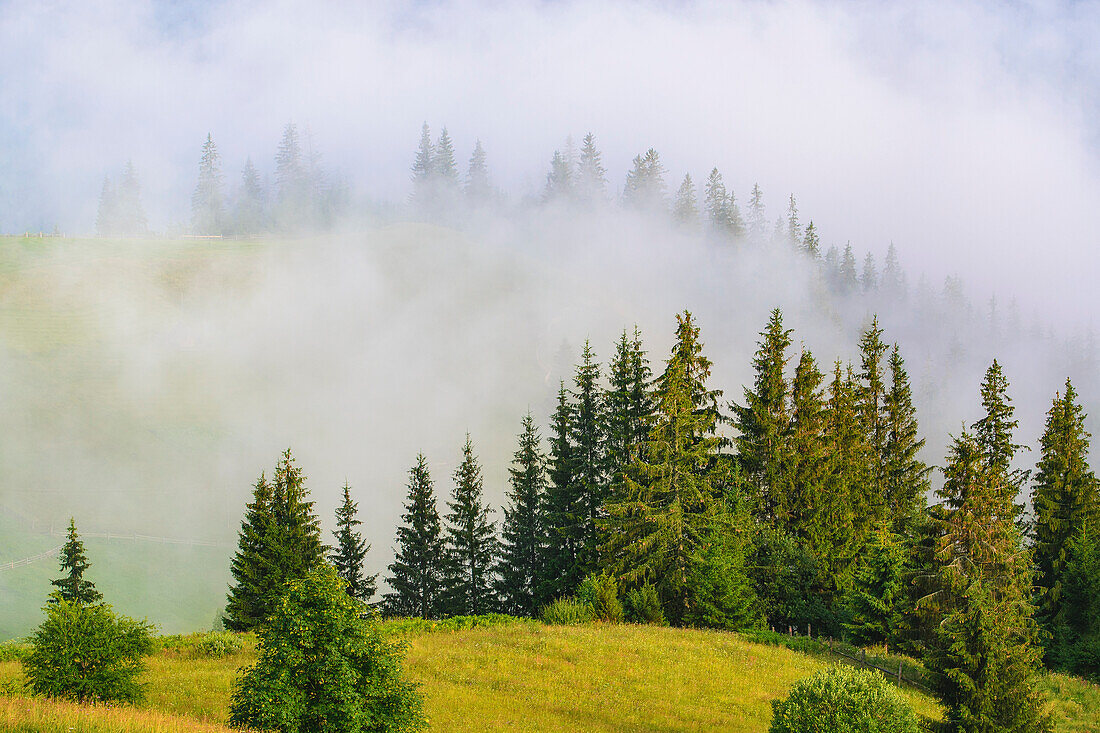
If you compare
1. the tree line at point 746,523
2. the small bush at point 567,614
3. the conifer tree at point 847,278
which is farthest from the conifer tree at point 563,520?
the conifer tree at point 847,278

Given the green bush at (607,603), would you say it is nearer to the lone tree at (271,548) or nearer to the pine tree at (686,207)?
the lone tree at (271,548)

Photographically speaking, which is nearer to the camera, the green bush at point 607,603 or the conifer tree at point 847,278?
the green bush at point 607,603

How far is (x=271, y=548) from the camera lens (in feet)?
132

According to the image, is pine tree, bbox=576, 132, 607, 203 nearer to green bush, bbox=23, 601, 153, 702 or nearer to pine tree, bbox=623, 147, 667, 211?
pine tree, bbox=623, 147, 667, 211

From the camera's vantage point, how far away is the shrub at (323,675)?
550 inches

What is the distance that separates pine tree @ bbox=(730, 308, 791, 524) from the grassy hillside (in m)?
12.7

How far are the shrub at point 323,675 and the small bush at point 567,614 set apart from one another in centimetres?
2089

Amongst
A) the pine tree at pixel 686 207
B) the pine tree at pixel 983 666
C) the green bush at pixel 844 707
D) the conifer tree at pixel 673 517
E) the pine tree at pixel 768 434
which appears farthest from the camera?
the pine tree at pixel 686 207

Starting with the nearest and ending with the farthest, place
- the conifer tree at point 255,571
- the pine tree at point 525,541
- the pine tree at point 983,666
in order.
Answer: the pine tree at point 983,666, the conifer tree at point 255,571, the pine tree at point 525,541

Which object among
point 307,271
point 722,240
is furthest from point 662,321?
point 307,271

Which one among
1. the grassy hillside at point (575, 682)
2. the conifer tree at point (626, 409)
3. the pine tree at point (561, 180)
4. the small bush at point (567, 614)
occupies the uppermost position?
the pine tree at point (561, 180)

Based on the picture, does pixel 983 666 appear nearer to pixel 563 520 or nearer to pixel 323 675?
pixel 323 675

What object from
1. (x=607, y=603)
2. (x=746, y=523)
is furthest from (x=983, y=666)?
(x=746, y=523)

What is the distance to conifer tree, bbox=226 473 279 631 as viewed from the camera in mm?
39219
